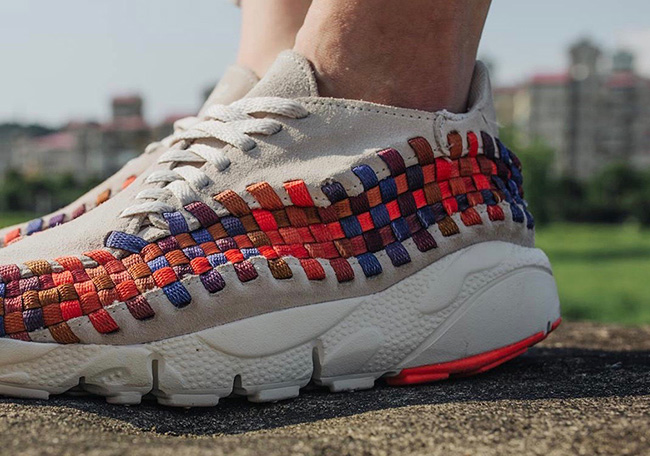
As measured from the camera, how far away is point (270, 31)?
1534 mm

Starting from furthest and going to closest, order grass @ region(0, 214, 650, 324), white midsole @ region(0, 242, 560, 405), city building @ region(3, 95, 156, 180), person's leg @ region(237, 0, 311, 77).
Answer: city building @ region(3, 95, 156, 180)
grass @ region(0, 214, 650, 324)
person's leg @ region(237, 0, 311, 77)
white midsole @ region(0, 242, 560, 405)

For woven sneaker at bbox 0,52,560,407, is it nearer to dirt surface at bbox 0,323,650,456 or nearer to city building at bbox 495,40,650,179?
dirt surface at bbox 0,323,650,456

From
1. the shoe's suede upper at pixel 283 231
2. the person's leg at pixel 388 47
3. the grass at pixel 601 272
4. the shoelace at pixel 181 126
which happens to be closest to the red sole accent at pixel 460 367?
the shoe's suede upper at pixel 283 231

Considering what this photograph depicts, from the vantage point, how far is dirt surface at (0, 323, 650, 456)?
75cm

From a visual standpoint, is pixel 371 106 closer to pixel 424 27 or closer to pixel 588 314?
pixel 424 27

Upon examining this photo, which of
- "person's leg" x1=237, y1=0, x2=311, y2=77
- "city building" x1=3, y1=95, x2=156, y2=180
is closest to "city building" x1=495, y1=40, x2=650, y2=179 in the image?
"city building" x1=3, y1=95, x2=156, y2=180

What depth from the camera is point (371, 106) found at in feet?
3.97

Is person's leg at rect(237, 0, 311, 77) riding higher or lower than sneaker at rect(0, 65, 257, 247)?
higher

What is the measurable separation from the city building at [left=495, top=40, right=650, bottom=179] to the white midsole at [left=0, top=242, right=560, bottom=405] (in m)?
55.9

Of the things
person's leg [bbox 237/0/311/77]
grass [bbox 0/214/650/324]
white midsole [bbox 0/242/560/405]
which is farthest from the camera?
grass [bbox 0/214/650/324]

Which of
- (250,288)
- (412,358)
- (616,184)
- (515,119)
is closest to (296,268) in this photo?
(250,288)

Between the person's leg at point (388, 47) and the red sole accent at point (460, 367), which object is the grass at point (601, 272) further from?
the person's leg at point (388, 47)

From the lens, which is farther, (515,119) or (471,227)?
(515,119)

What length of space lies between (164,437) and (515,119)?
6388cm
